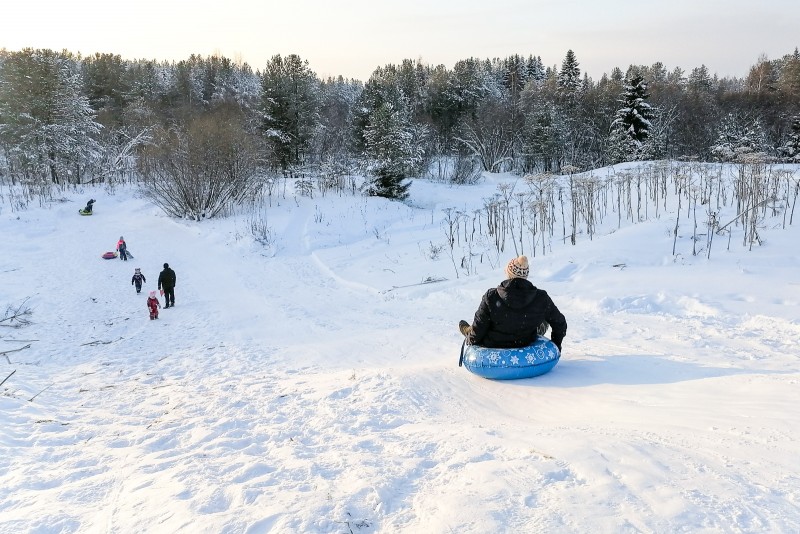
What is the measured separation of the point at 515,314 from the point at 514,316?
25 mm

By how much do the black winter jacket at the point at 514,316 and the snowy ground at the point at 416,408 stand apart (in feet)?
1.57

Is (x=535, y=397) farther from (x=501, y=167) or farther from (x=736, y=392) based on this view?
(x=501, y=167)

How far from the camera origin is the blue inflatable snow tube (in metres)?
5.49

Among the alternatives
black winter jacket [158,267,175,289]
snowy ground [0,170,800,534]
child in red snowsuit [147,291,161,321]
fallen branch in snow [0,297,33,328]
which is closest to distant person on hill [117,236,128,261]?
snowy ground [0,170,800,534]

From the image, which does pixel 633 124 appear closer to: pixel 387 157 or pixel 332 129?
pixel 387 157

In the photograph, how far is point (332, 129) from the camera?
4269 centimetres

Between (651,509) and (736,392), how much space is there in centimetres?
244

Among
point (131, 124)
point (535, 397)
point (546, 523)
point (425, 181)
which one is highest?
point (131, 124)

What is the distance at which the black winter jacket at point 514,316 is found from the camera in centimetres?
546

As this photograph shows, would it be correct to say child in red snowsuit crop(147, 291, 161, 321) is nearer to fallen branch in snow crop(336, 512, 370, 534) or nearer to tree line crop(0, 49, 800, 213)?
fallen branch in snow crop(336, 512, 370, 534)

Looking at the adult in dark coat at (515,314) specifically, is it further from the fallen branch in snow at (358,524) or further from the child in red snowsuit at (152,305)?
the child in red snowsuit at (152,305)

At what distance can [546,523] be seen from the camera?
107 inches

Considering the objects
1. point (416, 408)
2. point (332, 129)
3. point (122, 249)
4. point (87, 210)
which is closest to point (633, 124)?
point (332, 129)

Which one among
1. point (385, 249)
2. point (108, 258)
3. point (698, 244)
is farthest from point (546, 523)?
point (108, 258)
